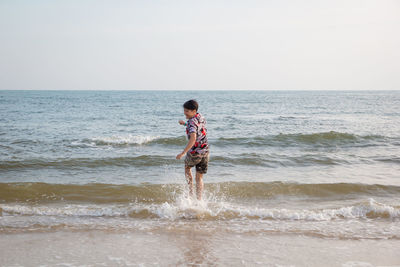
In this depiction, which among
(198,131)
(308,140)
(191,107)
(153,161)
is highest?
(191,107)

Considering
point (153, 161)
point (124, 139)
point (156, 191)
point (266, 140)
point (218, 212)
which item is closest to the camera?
point (218, 212)

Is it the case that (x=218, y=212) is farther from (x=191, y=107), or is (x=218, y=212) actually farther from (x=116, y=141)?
(x=116, y=141)

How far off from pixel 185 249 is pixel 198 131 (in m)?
1.99

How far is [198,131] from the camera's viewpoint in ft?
17.3

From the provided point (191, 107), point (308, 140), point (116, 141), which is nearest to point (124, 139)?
point (116, 141)

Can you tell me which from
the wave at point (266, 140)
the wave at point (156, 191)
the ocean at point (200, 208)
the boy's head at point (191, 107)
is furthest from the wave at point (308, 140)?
the boy's head at point (191, 107)

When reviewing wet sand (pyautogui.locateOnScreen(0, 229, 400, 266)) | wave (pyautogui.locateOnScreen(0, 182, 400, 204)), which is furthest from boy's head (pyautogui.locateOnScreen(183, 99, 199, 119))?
wave (pyautogui.locateOnScreen(0, 182, 400, 204))

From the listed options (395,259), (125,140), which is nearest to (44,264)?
(395,259)

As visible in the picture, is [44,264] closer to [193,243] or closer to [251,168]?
[193,243]

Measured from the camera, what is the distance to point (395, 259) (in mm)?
3711

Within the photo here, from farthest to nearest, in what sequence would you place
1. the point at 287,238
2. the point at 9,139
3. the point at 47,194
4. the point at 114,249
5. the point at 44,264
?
the point at 9,139, the point at 47,194, the point at 287,238, the point at 114,249, the point at 44,264

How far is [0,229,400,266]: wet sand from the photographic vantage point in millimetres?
3631

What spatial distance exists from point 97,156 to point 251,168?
5044 millimetres

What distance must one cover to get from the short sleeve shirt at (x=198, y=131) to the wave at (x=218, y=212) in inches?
40.7
